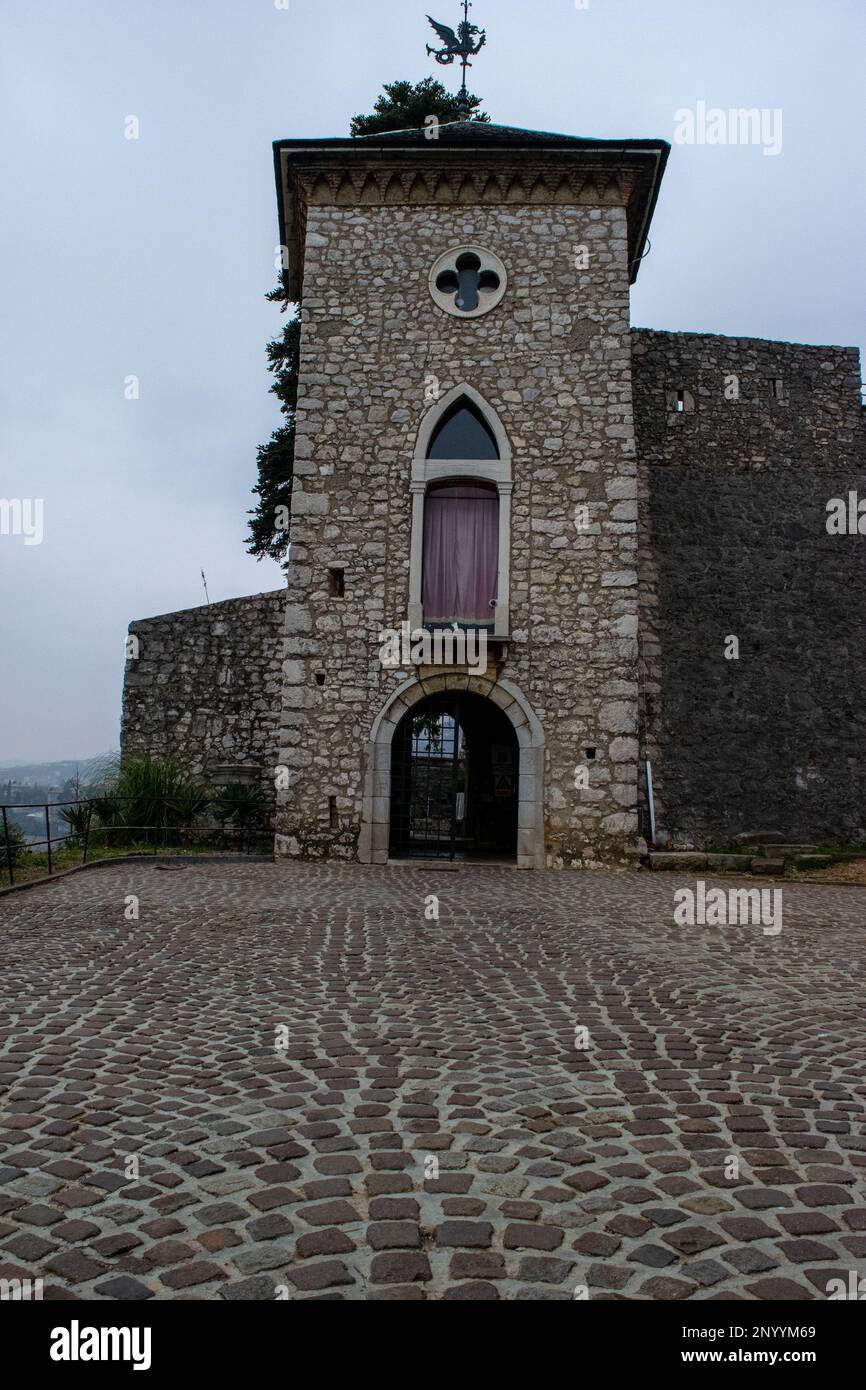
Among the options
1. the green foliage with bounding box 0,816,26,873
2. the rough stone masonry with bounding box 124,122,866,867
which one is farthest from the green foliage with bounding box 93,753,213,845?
the green foliage with bounding box 0,816,26,873

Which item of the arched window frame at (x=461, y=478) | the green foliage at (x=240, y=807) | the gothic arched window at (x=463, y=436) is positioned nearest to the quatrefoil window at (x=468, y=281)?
the arched window frame at (x=461, y=478)

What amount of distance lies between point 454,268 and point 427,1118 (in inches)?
460

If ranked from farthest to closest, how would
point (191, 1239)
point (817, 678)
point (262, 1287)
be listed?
point (817, 678) → point (191, 1239) → point (262, 1287)

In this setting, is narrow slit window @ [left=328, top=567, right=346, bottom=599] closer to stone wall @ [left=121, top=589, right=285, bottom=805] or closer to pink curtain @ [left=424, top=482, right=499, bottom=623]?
pink curtain @ [left=424, top=482, right=499, bottom=623]

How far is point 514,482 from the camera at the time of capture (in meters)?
11.8

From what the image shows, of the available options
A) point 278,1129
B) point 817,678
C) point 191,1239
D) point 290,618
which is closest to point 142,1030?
point 278,1129

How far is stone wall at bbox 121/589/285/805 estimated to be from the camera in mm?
14445

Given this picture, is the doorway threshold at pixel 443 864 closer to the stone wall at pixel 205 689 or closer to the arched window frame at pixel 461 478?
the arched window frame at pixel 461 478

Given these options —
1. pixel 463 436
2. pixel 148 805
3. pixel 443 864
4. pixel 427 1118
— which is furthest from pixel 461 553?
pixel 427 1118

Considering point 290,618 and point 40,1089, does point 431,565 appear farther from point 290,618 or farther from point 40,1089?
point 40,1089

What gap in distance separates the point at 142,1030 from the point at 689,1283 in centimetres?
284

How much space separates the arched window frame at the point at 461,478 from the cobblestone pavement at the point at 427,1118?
598 centimetres

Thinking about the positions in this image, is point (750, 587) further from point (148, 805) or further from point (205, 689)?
point (148, 805)
